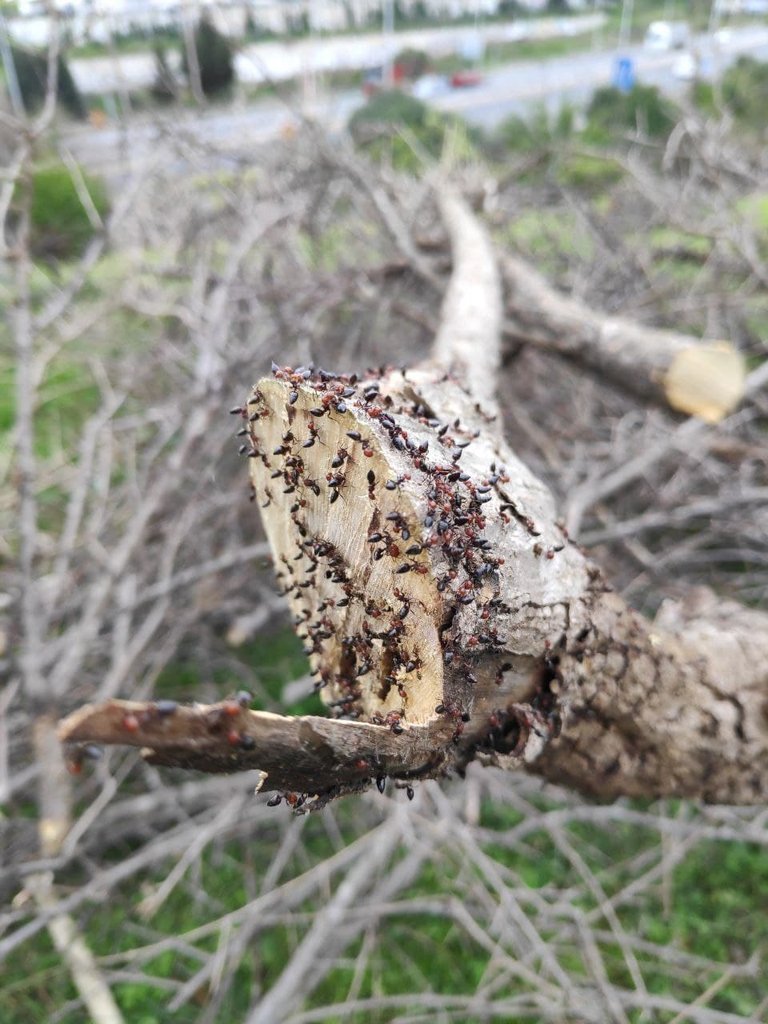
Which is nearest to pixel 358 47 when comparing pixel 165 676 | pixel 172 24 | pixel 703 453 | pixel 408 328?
pixel 172 24

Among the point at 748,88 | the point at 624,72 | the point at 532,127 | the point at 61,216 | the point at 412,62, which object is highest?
the point at 412,62

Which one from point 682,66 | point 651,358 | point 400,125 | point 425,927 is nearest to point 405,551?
point 651,358

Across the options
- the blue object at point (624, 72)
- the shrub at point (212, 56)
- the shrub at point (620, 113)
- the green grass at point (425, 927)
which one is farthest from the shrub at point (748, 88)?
the green grass at point (425, 927)

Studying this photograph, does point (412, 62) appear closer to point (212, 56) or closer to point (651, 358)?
point (212, 56)

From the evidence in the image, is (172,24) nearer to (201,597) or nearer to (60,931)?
(201,597)

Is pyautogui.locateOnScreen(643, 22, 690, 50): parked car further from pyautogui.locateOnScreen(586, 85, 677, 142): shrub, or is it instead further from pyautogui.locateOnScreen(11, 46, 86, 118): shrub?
pyautogui.locateOnScreen(11, 46, 86, 118): shrub
